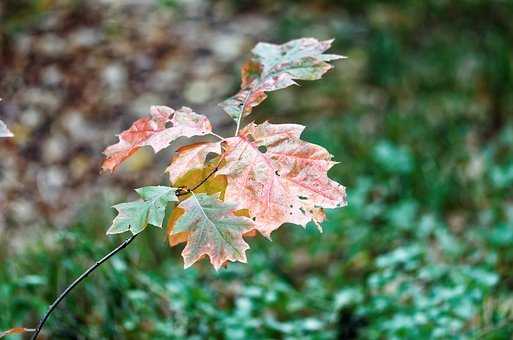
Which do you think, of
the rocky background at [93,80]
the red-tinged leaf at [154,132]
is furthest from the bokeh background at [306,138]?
the red-tinged leaf at [154,132]

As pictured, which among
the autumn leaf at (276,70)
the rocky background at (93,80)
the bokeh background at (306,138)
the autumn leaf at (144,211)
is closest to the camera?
the autumn leaf at (144,211)

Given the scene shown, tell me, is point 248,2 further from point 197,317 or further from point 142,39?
point 197,317

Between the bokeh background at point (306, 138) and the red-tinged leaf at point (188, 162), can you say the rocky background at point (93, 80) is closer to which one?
the bokeh background at point (306, 138)

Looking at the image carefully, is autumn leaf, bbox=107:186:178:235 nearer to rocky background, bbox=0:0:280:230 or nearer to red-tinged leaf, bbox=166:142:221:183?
red-tinged leaf, bbox=166:142:221:183

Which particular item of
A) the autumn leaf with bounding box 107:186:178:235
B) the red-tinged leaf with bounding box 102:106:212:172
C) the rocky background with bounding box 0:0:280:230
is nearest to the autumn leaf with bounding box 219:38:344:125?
the red-tinged leaf with bounding box 102:106:212:172

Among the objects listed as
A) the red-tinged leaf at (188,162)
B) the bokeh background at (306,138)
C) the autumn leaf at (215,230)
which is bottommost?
the bokeh background at (306,138)

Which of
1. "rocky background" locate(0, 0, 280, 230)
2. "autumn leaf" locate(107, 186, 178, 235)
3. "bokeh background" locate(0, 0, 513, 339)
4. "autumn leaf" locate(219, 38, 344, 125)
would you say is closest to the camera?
"autumn leaf" locate(107, 186, 178, 235)

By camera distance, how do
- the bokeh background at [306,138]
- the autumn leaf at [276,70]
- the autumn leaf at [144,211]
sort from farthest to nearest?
1. the bokeh background at [306,138]
2. the autumn leaf at [276,70]
3. the autumn leaf at [144,211]
